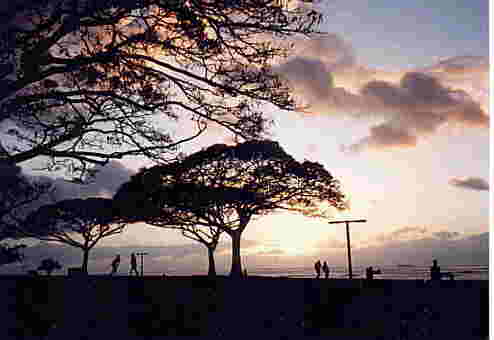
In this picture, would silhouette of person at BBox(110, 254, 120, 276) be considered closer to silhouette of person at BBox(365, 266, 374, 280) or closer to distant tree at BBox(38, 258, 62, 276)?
distant tree at BBox(38, 258, 62, 276)

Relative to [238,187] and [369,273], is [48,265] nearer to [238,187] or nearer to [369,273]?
[238,187]

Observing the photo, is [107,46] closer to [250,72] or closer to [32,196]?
[250,72]

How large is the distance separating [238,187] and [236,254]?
481cm

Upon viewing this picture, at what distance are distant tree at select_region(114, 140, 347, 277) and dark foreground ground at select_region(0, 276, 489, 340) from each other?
18.0 m

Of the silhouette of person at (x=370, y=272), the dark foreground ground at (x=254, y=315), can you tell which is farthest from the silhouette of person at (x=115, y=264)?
the dark foreground ground at (x=254, y=315)

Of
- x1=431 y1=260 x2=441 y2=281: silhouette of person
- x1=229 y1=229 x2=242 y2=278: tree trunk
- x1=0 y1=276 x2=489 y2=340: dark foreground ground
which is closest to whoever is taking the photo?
x1=0 y1=276 x2=489 y2=340: dark foreground ground

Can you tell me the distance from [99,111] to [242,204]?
20.8 m

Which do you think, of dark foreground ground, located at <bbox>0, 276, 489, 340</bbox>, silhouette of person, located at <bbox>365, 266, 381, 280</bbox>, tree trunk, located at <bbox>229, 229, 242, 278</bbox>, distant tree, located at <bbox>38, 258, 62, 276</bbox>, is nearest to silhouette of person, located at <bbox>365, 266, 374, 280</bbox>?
silhouette of person, located at <bbox>365, 266, 381, 280</bbox>

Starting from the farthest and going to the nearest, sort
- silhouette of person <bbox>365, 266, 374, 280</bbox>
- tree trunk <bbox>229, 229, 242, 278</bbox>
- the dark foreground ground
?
1. tree trunk <bbox>229, 229, 242, 278</bbox>
2. silhouette of person <bbox>365, 266, 374, 280</bbox>
3. the dark foreground ground

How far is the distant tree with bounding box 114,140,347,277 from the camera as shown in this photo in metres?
29.6

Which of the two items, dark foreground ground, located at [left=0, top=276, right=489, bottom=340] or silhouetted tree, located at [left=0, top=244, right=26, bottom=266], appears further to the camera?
silhouetted tree, located at [left=0, top=244, right=26, bottom=266]

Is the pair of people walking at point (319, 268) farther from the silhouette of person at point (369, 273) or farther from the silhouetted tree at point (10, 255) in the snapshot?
the silhouetted tree at point (10, 255)

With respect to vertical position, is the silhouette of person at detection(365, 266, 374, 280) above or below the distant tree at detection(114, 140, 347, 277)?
below

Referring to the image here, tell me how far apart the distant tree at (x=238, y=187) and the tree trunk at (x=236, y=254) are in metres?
0.04
